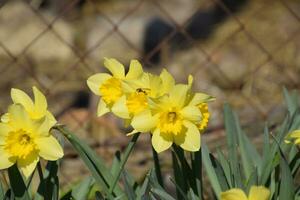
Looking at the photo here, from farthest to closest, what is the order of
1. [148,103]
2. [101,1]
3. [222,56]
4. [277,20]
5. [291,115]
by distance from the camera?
[101,1]
[277,20]
[222,56]
[291,115]
[148,103]

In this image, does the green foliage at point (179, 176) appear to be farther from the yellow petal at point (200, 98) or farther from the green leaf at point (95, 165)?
the yellow petal at point (200, 98)

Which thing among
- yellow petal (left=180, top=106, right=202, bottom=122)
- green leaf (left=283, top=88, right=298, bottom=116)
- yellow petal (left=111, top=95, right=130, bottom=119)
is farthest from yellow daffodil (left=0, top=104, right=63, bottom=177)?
green leaf (left=283, top=88, right=298, bottom=116)

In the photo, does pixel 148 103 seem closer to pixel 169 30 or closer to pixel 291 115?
pixel 291 115

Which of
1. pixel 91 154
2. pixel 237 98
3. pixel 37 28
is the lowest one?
pixel 237 98

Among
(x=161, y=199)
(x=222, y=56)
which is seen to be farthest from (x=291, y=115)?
(x=222, y=56)

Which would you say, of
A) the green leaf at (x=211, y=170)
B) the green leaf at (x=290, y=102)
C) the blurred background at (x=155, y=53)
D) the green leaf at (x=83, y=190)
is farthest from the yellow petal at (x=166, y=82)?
the blurred background at (x=155, y=53)

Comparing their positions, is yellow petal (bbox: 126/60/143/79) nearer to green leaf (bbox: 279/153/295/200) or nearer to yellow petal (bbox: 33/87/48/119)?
yellow petal (bbox: 33/87/48/119)

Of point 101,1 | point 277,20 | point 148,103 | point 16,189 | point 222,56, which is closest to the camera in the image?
point 148,103
